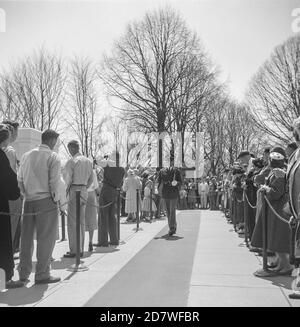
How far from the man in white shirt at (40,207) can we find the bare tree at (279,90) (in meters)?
27.7

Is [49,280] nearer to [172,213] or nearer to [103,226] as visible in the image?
[103,226]

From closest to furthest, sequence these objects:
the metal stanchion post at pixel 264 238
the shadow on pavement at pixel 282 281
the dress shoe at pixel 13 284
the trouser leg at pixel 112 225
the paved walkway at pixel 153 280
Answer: the paved walkway at pixel 153 280, the dress shoe at pixel 13 284, the shadow on pavement at pixel 282 281, the metal stanchion post at pixel 264 238, the trouser leg at pixel 112 225

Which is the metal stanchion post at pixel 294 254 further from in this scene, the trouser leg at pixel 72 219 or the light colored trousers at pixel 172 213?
the light colored trousers at pixel 172 213

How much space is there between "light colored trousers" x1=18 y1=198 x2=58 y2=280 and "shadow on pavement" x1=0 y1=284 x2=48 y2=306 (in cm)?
29

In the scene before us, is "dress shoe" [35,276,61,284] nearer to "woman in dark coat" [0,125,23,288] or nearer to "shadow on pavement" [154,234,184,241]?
"woman in dark coat" [0,125,23,288]

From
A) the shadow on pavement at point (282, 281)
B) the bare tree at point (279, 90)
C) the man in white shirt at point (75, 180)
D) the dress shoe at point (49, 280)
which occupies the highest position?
the bare tree at point (279, 90)

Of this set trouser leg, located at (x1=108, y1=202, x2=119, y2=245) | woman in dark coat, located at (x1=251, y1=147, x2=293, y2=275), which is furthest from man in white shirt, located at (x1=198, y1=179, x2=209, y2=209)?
woman in dark coat, located at (x1=251, y1=147, x2=293, y2=275)

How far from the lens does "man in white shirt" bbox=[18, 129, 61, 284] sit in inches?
245

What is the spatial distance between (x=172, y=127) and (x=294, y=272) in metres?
28.0

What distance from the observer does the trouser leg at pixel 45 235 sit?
620 centimetres

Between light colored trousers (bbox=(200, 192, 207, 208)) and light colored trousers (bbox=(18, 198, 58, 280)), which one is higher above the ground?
light colored trousers (bbox=(18, 198, 58, 280))

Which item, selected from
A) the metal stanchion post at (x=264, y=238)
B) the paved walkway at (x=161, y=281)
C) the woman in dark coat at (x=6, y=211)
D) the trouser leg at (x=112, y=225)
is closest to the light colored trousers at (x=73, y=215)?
the paved walkway at (x=161, y=281)

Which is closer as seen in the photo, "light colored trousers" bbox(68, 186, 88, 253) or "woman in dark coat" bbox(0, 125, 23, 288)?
"woman in dark coat" bbox(0, 125, 23, 288)

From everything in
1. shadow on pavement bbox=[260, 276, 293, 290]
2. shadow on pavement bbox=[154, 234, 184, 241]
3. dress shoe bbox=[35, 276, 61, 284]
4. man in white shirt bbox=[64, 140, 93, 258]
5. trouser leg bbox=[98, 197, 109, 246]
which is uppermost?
man in white shirt bbox=[64, 140, 93, 258]
